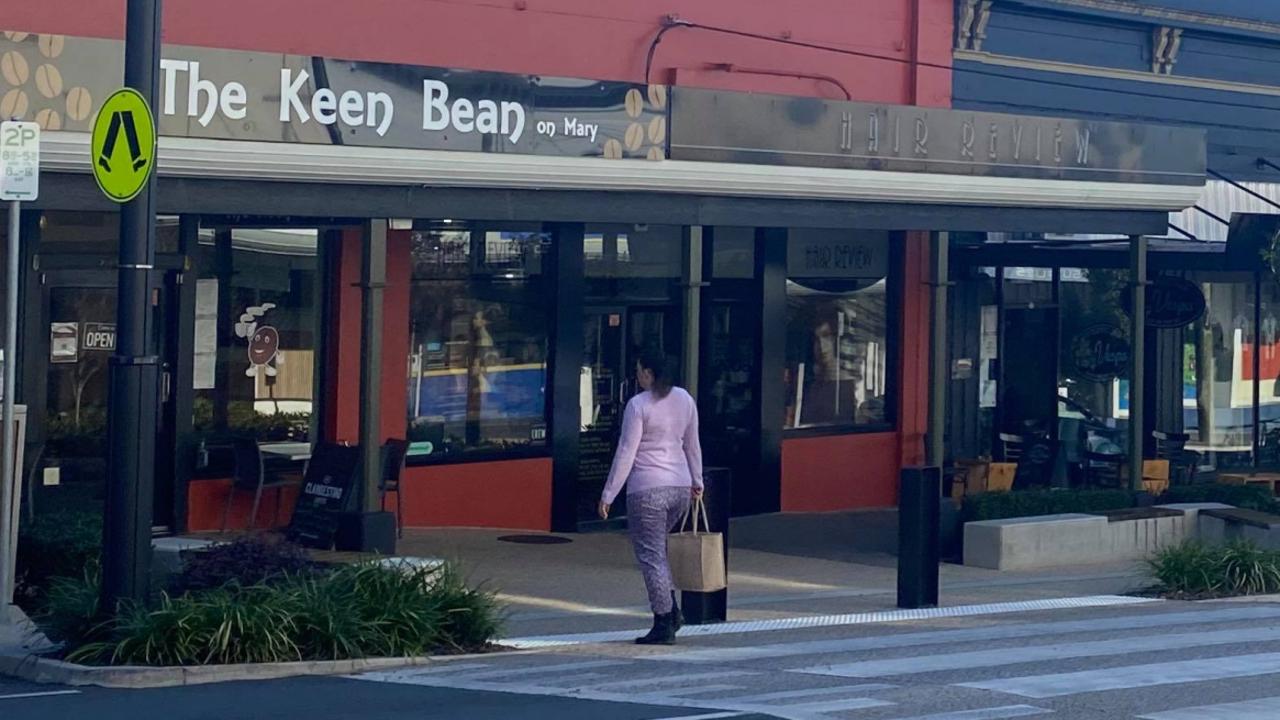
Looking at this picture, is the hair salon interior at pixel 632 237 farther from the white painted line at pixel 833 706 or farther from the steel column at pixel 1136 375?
Result: the white painted line at pixel 833 706

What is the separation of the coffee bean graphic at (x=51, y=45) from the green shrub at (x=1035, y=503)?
849cm

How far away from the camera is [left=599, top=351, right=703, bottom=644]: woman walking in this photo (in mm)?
10250

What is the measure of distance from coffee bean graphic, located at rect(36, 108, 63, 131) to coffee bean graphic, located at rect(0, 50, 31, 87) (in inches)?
8.8

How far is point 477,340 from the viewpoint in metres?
16.7

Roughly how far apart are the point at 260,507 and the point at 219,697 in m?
6.85

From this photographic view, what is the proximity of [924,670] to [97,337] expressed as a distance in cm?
777

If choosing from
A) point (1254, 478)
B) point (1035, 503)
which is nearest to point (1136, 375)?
point (1035, 503)

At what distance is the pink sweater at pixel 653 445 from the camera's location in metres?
10.2

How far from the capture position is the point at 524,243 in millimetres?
16844

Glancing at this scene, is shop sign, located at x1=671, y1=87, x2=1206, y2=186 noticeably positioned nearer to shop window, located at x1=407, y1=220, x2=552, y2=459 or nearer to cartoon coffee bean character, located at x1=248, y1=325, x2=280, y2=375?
shop window, located at x1=407, y1=220, x2=552, y2=459

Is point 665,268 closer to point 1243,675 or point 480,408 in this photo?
point 480,408

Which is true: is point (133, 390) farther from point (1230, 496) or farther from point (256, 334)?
point (1230, 496)

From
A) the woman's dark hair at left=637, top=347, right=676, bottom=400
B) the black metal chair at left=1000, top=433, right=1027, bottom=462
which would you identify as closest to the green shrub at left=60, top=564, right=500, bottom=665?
the woman's dark hair at left=637, top=347, right=676, bottom=400

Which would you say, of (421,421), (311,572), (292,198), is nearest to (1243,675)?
(311,572)
